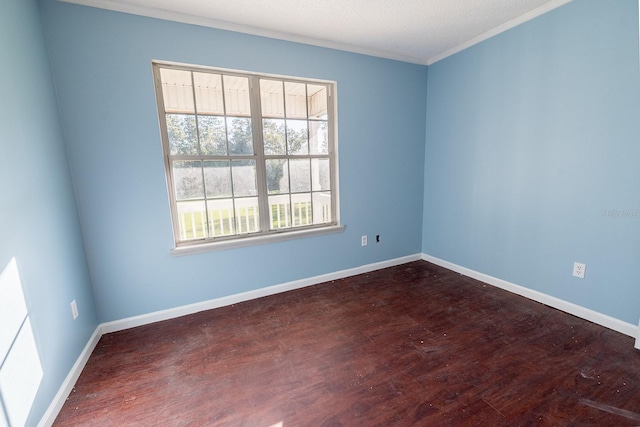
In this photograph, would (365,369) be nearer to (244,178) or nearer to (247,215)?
(247,215)

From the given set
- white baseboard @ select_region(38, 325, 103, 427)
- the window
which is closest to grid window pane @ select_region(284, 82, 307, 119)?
the window

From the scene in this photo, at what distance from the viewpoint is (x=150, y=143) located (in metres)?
2.17

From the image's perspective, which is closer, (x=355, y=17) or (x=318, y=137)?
(x=355, y=17)

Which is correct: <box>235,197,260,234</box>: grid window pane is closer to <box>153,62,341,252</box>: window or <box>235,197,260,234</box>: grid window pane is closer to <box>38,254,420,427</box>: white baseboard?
<box>153,62,341,252</box>: window

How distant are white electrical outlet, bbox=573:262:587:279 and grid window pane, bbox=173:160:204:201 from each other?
10.7 ft

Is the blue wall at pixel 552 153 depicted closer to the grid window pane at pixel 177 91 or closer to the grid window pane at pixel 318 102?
the grid window pane at pixel 318 102

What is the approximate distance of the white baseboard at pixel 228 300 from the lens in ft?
7.38

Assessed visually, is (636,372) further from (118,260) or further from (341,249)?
(118,260)

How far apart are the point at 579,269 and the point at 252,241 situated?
2.83 metres

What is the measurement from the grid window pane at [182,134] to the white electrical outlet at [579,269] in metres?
3.38

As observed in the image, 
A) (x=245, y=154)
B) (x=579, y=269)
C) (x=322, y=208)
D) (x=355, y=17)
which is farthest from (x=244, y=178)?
(x=579, y=269)

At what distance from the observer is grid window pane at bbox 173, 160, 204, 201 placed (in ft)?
7.72

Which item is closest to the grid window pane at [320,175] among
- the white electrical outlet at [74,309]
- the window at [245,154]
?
the window at [245,154]

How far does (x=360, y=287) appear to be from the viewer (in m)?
2.91
